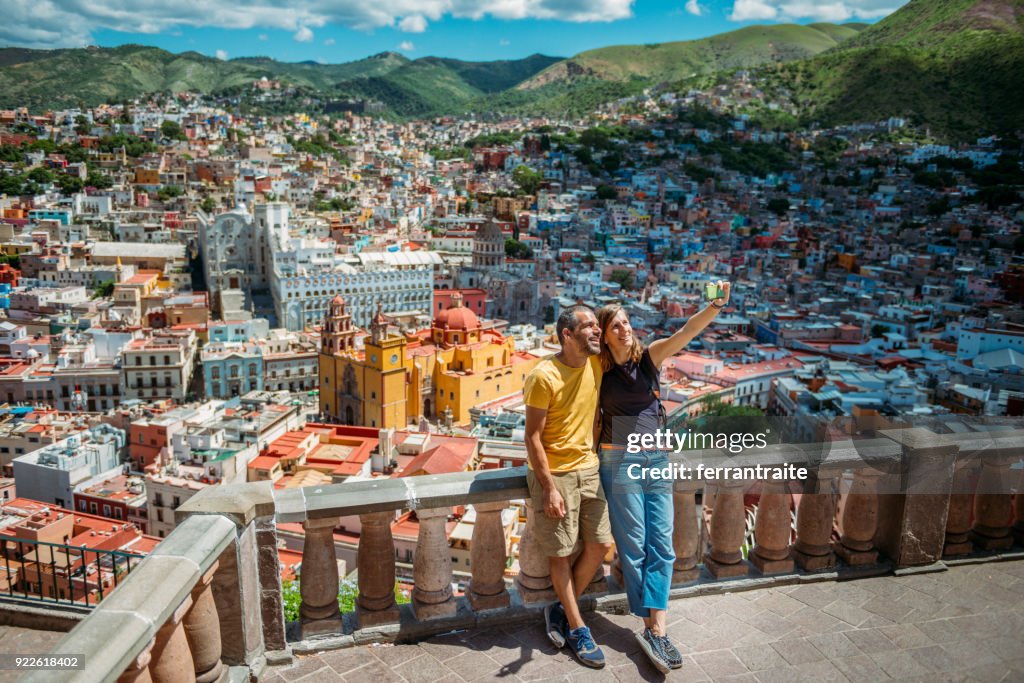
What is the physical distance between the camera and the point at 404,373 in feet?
76.8

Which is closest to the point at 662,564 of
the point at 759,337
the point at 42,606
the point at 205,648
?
the point at 205,648

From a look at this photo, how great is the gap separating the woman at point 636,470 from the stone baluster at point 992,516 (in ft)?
6.08

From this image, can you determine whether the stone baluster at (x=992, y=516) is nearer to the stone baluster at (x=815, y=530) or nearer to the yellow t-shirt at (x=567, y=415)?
the stone baluster at (x=815, y=530)

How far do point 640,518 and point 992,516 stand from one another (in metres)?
2.08

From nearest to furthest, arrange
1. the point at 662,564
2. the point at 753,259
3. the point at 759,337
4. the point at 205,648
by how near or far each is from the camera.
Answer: the point at 205,648 < the point at 662,564 < the point at 759,337 < the point at 753,259

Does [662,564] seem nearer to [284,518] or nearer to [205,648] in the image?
[284,518]

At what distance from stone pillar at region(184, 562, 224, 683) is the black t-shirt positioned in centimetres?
156

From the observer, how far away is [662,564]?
2.87 meters

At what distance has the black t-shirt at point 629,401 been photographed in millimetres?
2965

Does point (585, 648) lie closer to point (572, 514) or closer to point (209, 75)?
point (572, 514)

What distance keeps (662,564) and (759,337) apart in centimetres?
3422

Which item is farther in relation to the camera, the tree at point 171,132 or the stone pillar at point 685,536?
the tree at point 171,132

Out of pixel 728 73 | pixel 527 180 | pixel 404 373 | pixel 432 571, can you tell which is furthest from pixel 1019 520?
pixel 728 73

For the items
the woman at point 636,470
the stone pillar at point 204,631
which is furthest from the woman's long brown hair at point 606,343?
the stone pillar at point 204,631
